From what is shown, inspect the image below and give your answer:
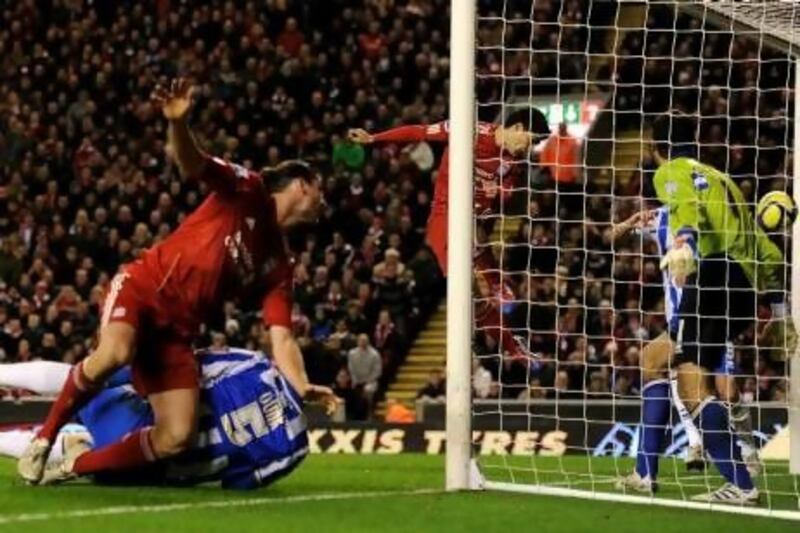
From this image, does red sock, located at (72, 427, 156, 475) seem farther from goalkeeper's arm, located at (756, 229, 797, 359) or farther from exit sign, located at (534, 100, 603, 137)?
exit sign, located at (534, 100, 603, 137)

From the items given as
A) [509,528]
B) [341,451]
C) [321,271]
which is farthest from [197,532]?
[321,271]

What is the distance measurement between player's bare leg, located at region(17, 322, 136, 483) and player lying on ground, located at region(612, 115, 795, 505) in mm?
2482

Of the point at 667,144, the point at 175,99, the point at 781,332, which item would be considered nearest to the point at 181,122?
the point at 175,99

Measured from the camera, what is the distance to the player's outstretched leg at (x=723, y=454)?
29.0 ft

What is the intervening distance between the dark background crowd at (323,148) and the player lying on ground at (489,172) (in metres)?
4.04

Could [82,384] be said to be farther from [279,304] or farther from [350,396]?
[350,396]

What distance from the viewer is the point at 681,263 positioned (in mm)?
9062

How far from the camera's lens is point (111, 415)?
9.18 meters

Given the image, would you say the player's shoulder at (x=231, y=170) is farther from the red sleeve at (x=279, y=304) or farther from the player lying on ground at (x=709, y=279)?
the player lying on ground at (x=709, y=279)

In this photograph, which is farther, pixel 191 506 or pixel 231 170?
pixel 231 170

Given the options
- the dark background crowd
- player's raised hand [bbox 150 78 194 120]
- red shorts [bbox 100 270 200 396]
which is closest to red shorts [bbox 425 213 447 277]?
red shorts [bbox 100 270 200 396]

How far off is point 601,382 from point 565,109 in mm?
4236

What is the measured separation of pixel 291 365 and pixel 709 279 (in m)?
1.94

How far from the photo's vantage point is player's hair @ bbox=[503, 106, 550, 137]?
37.4 ft
